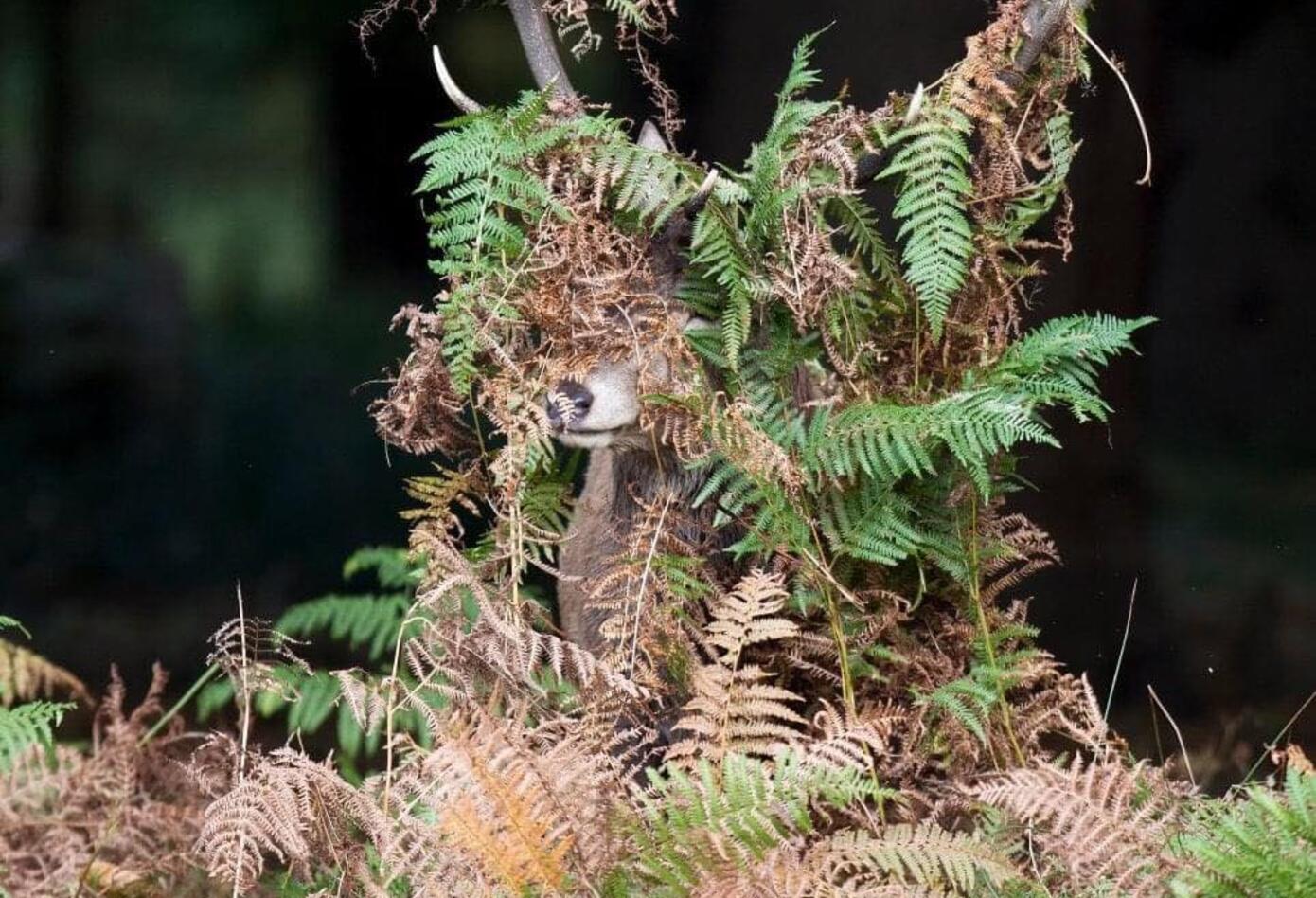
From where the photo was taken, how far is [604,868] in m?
2.38

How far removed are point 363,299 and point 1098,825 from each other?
311 centimetres

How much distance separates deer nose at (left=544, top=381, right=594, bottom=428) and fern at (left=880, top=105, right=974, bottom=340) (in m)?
0.76

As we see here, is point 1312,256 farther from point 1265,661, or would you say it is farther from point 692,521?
point 692,521

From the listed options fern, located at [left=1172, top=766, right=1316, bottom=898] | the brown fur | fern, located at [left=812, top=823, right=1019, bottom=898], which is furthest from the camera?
the brown fur

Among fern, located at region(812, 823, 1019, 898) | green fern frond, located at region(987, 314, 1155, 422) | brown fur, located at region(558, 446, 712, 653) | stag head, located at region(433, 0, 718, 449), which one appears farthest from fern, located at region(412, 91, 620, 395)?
fern, located at region(812, 823, 1019, 898)

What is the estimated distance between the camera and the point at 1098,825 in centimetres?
248

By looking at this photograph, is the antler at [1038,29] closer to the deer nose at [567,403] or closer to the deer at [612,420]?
the deer at [612,420]

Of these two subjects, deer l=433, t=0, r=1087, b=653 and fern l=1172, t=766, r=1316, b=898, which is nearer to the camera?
fern l=1172, t=766, r=1316, b=898

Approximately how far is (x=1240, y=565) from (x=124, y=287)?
372 centimetres

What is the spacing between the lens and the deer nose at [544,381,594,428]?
3.05 metres

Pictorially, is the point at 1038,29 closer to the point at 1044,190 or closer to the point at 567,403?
the point at 1044,190

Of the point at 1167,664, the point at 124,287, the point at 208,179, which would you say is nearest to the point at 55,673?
the point at 124,287

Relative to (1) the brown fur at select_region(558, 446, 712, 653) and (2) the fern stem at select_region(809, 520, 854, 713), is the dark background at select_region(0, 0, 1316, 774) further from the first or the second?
(2) the fern stem at select_region(809, 520, 854, 713)

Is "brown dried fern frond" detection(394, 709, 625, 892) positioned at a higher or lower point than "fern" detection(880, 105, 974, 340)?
lower
